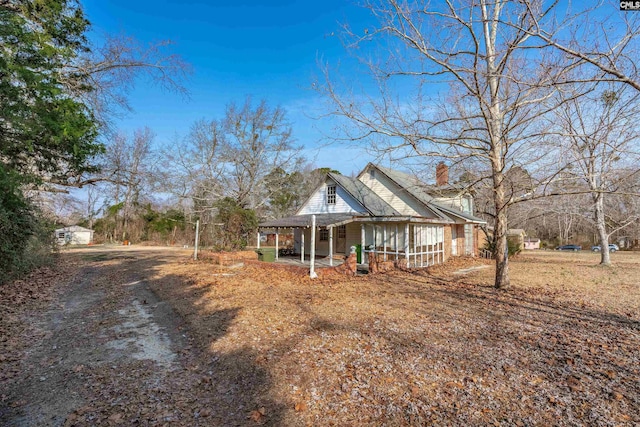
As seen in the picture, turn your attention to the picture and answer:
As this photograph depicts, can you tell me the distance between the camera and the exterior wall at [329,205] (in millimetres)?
16719

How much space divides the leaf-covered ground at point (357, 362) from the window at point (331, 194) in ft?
31.9

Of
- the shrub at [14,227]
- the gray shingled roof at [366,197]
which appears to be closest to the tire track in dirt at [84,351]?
the shrub at [14,227]

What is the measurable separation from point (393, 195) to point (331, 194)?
3722mm

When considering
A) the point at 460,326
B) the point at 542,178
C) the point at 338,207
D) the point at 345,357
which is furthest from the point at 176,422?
the point at 338,207

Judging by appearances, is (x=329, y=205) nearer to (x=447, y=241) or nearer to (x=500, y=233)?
(x=447, y=241)

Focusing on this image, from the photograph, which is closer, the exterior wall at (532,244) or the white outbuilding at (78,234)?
the white outbuilding at (78,234)

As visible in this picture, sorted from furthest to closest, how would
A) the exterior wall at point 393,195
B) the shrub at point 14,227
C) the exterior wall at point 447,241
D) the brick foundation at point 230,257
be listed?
1. the exterior wall at point 447,241
2. the exterior wall at point 393,195
3. the brick foundation at point 230,257
4. the shrub at point 14,227

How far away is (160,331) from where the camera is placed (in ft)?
19.5

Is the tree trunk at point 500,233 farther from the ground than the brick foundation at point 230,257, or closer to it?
farther from the ground

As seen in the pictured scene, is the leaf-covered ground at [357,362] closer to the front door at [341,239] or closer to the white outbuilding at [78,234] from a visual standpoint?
the front door at [341,239]

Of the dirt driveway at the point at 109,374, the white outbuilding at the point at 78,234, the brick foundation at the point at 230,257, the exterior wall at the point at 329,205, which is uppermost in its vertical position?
the exterior wall at the point at 329,205

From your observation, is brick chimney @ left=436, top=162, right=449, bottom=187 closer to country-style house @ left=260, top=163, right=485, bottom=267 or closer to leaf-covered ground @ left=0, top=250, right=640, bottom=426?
leaf-covered ground @ left=0, top=250, right=640, bottom=426

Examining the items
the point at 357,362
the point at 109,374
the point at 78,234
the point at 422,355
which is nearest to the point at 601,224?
the point at 422,355

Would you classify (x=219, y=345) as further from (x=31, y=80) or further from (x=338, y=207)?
(x=338, y=207)
